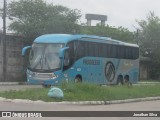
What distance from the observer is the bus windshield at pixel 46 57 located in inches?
1147

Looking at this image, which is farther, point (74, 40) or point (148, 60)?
point (148, 60)

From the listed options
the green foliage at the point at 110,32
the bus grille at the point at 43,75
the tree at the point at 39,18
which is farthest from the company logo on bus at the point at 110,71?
the green foliage at the point at 110,32

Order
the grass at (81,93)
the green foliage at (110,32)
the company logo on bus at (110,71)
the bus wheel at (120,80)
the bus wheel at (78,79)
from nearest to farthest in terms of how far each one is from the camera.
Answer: the grass at (81,93) < the bus wheel at (78,79) < the company logo on bus at (110,71) < the bus wheel at (120,80) < the green foliage at (110,32)

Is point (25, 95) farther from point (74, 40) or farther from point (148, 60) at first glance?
point (148, 60)

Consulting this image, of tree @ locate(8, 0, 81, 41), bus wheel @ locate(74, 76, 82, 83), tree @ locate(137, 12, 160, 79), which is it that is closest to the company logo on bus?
bus wheel @ locate(74, 76, 82, 83)

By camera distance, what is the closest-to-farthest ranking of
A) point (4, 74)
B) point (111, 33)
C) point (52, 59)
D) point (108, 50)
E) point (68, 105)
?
1. point (68, 105)
2. point (52, 59)
3. point (108, 50)
4. point (4, 74)
5. point (111, 33)

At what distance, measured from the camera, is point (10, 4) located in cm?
4416

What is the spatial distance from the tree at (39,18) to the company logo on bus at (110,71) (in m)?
9.18

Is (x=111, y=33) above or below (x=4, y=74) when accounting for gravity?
above

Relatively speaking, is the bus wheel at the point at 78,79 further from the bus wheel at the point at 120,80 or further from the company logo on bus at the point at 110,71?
the bus wheel at the point at 120,80

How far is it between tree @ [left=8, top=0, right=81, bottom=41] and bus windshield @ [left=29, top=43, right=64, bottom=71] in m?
12.5

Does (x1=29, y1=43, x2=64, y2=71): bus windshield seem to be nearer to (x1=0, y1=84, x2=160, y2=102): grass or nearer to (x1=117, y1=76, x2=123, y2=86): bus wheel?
(x1=0, y1=84, x2=160, y2=102): grass

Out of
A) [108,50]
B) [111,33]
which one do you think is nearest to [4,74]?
[108,50]

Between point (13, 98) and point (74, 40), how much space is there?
11058 mm
